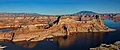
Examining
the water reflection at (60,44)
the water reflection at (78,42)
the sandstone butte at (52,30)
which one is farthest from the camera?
the sandstone butte at (52,30)

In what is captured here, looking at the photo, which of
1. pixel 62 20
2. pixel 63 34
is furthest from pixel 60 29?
pixel 62 20

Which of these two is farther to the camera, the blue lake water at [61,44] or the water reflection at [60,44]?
the water reflection at [60,44]

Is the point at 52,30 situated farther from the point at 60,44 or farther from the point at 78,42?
the point at 60,44

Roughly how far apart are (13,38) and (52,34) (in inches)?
715

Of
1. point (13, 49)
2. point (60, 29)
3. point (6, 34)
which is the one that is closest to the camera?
point (13, 49)

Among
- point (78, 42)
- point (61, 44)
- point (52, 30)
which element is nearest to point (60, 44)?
point (61, 44)

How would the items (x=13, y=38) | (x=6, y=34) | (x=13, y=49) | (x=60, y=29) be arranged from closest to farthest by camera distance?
(x=13, y=49)
(x=13, y=38)
(x=6, y=34)
(x=60, y=29)

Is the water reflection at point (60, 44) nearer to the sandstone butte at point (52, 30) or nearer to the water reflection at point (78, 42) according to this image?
the water reflection at point (78, 42)

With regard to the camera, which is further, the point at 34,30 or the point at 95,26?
the point at 95,26

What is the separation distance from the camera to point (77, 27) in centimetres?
10712

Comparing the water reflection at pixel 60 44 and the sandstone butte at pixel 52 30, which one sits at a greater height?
the sandstone butte at pixel 52 30

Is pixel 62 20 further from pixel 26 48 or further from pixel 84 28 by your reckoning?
pixel 26 48

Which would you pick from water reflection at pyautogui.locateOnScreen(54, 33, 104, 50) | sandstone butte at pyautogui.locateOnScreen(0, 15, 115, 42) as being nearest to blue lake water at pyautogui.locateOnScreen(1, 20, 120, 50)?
water reflection at pyautogui.locateOnScreen(54, 33, 104, 50)

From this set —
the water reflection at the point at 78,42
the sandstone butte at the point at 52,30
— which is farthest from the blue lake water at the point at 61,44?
the sandstone butte at the point at 52,30
